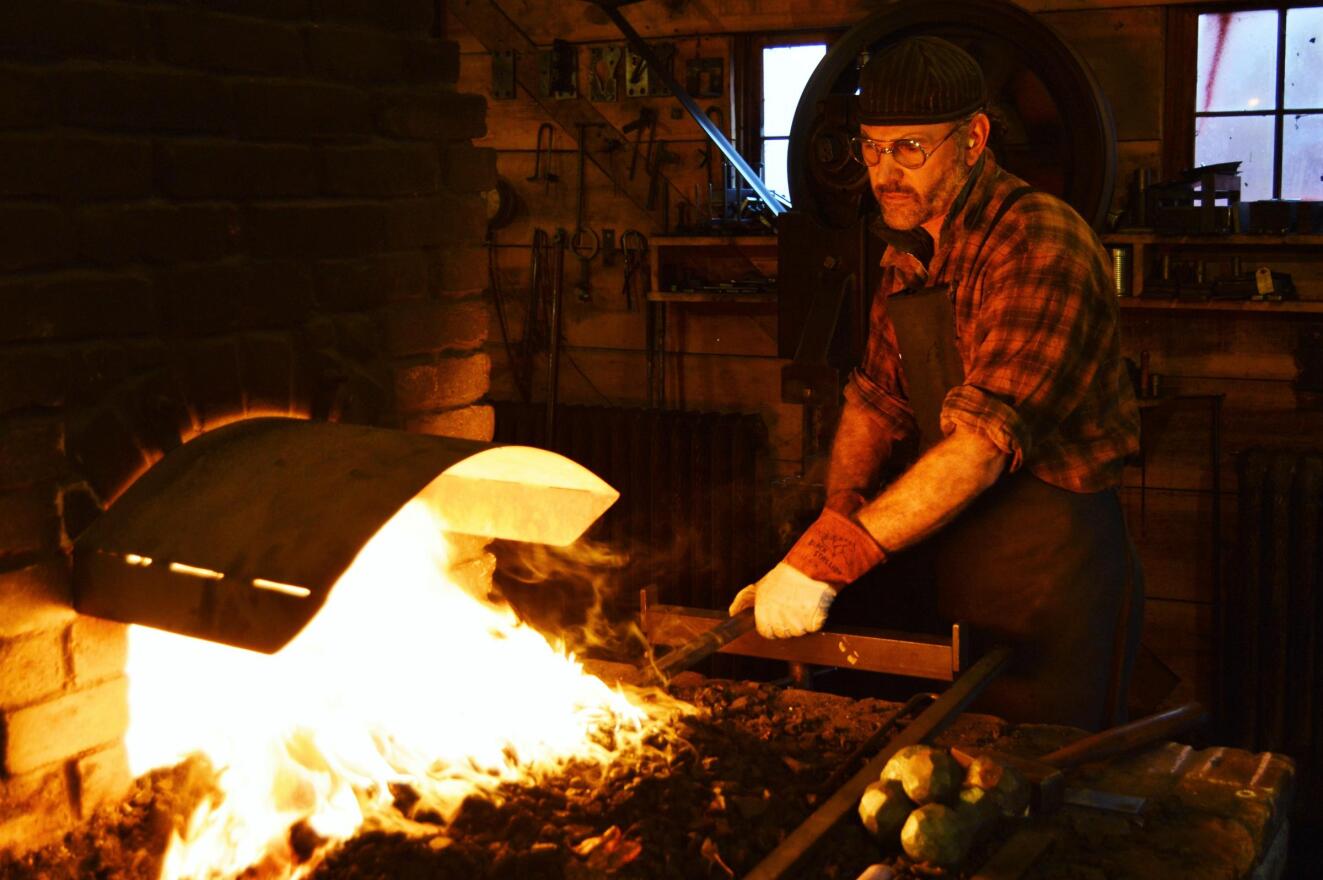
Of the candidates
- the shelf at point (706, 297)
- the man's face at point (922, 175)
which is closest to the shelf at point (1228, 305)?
the shelf at point (706, 297)

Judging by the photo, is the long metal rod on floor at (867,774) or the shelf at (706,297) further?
the shelf at (706,297)

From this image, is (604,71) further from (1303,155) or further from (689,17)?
(1303,155)

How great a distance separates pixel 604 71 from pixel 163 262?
3752 millimetres

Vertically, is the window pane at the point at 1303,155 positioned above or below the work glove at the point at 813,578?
above

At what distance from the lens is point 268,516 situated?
1922 millimetres

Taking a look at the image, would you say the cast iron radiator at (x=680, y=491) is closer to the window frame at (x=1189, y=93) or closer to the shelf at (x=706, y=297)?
the shelf at (x=706, y=297)

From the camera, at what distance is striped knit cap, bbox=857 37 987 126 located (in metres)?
2.76

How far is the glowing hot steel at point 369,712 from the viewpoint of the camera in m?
2.20

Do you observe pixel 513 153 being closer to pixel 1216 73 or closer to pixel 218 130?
pixel 1216 73

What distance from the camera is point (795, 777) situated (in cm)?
225

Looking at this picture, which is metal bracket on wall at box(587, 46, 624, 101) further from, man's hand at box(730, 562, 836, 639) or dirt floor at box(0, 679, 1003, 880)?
dirt floor at box(0, 679, 1003, 880)

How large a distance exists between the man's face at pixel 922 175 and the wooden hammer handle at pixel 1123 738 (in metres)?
1.11

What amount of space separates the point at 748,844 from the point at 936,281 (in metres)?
1.41

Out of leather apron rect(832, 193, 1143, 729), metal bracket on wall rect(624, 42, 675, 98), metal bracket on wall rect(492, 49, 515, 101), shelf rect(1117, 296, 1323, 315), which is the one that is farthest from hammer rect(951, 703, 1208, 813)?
metal bracket on wall rect(492, 49, 515, 101)
